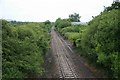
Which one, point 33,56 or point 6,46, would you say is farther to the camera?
point 33,56

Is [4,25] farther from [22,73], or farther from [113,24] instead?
[113,24]

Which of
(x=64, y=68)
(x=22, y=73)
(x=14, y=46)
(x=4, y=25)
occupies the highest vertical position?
(x=4, y=25)

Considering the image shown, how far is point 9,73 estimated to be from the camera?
651 inches

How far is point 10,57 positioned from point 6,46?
0.99 metres

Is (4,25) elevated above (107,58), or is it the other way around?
(4,25)

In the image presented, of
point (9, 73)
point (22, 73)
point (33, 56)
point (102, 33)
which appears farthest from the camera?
point (102, 33)

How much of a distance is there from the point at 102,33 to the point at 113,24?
1.90 metres

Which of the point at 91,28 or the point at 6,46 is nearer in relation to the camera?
the point at 6,46

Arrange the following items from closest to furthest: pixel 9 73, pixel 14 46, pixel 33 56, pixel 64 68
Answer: pixel 9 73
pixel 14 46
pixel 33 56
pixel 64 68

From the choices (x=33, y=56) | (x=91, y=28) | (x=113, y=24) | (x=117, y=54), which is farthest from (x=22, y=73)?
(x=91, y=28)

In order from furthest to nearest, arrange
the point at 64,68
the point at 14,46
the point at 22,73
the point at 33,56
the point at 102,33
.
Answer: the point at 64,68 < the point at 102,33 < the point at 33,56 < the point at 14,46 < the point at 22,73

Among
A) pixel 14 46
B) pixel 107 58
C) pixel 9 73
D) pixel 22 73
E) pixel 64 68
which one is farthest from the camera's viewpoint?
pixel 64 68

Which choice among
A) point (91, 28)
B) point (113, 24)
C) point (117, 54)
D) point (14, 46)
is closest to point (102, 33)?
Result: point (113, 24)

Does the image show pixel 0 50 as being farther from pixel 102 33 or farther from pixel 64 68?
pixel 64 68
